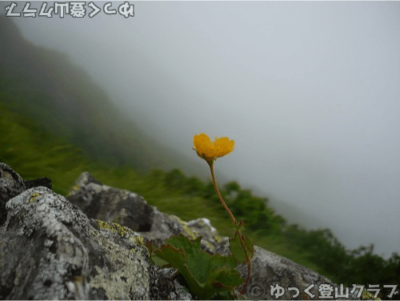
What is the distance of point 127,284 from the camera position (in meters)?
0.82

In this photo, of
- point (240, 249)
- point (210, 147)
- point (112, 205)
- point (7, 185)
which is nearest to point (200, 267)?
point (240, 249)

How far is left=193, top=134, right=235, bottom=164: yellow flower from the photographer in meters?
1.04

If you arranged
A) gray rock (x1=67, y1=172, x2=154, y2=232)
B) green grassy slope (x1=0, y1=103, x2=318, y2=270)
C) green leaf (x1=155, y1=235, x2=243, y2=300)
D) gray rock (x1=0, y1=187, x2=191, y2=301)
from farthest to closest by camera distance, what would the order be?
1. green grassy slope (x1=0, y1=103, x2=318, y2=270)
2. gray rock (x1=67, y1=172, x2=154, y2=232)
3. green leaf (x1=155, y1=235, x2=243, y2=300)
4. gray rock (x1=0, y1=187, x2=191, y2=301)

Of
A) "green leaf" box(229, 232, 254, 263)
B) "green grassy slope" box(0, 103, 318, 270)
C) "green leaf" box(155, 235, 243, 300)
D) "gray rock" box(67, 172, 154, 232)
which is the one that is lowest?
"green grassy slope" box(0, 103, 318, 270)

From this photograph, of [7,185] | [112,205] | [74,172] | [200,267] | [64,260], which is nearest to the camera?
[64,260]

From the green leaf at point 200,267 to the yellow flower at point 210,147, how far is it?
0.28 m

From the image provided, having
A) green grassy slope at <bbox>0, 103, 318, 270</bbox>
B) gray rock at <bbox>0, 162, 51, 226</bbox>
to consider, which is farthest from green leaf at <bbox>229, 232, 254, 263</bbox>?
green grassy slope at <bbox>0, 103, 318, 270</bbox>

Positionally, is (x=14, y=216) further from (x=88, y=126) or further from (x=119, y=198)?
(x=88, y=126)

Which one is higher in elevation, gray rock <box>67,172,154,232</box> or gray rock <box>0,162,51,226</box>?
gray rock <box>0,162,51,226</box>

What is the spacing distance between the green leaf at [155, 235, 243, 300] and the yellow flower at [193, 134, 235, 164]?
282mm

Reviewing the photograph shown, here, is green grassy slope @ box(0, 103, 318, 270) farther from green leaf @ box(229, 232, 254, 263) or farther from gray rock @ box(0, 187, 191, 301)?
gray rock @ box(0, 187, 191, 301)

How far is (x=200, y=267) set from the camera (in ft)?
3.16

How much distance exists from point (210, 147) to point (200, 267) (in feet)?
1.23

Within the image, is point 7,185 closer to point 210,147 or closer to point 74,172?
point 210,147
